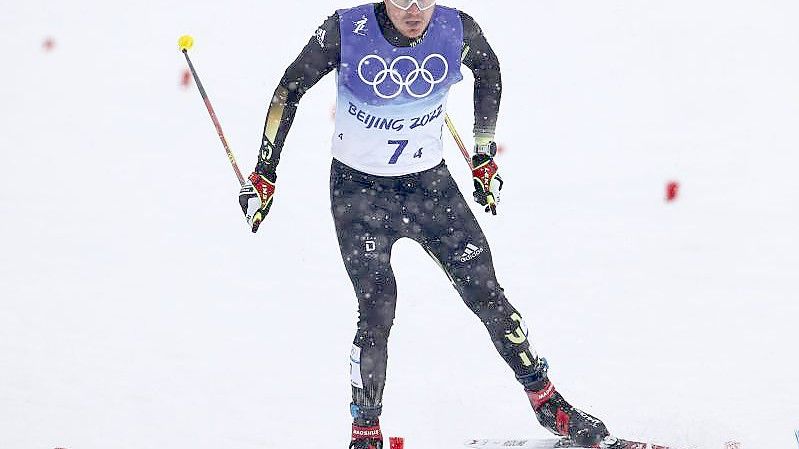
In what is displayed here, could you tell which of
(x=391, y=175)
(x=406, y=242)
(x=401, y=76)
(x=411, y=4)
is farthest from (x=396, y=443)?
(x=406, y=242)

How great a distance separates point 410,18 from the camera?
15.8 ft

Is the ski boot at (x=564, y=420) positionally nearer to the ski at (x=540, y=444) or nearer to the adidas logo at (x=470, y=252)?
the ski at (x=540, y=444)

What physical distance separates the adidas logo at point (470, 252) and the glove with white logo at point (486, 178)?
1.00 ft

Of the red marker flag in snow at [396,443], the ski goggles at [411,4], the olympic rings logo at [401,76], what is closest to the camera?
the ski goggles at [411,4]

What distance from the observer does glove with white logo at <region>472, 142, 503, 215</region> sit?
17.8ft

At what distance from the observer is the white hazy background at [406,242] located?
6266 millimetres

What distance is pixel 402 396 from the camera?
6438mm

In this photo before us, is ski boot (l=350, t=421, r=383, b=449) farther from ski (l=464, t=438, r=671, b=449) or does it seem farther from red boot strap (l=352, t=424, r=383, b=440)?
ski (l=464, t=438, r=671, b=449)

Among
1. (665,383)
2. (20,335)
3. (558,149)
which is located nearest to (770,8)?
(558,149)

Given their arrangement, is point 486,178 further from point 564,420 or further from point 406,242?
point 406,242

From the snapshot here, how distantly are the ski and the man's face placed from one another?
2183 mm

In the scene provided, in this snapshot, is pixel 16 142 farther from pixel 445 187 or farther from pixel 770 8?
pixel 770 8

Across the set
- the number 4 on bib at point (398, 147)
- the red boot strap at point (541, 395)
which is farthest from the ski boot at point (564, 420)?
the number 4 on bib at point (398, 147)

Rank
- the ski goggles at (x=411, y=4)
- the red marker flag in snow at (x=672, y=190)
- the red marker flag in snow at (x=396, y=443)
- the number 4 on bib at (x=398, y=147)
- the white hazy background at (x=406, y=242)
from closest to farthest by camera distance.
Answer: the ski goggles at (x=411, y=4) < the number 4 on bib at (x=398, y=147) < the red marker flag in snow at (x=396, y=443) < the white hazy background at (x=406, y=242) < the red marker flag in snow at (x=672, y=190)
